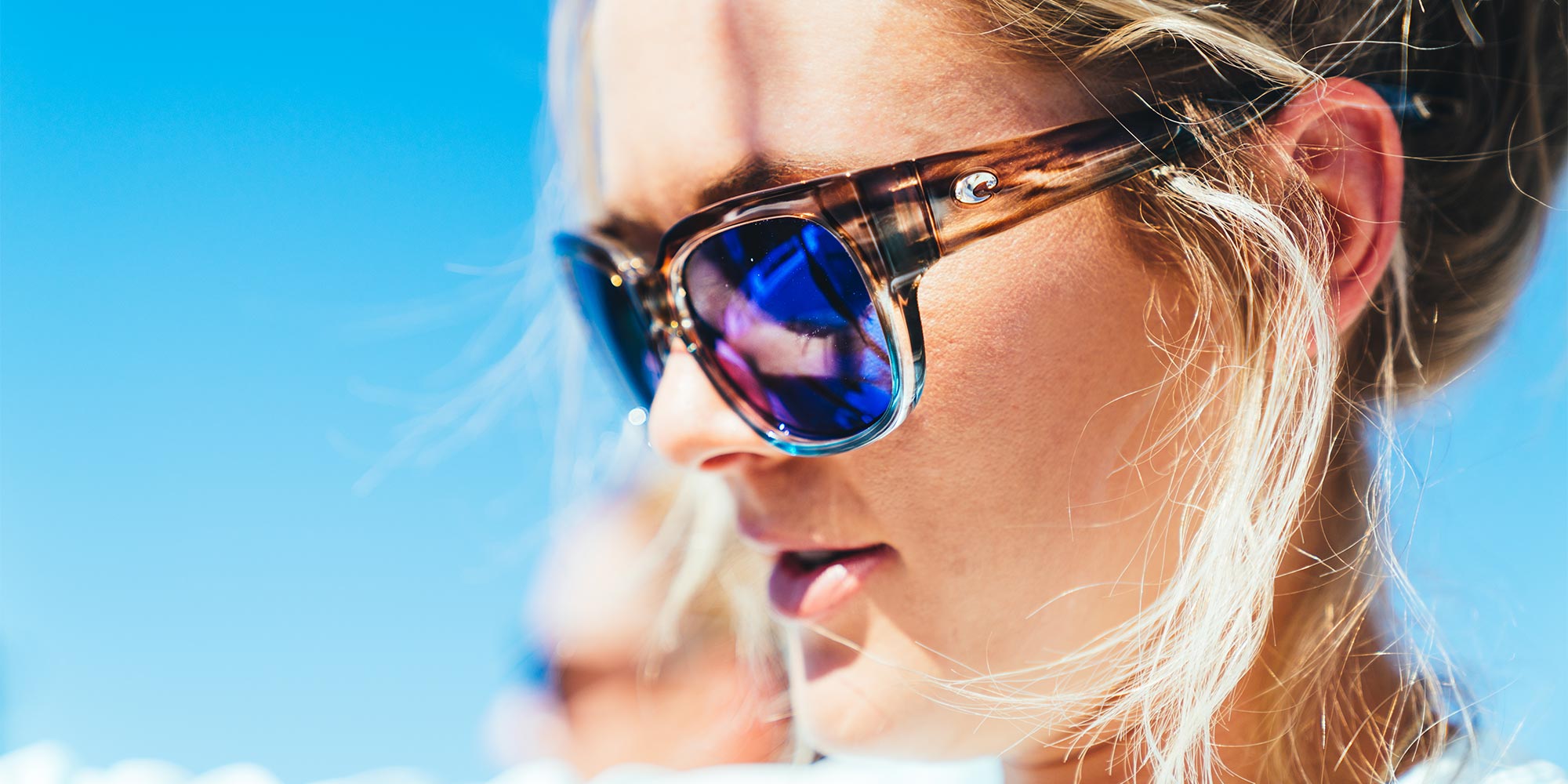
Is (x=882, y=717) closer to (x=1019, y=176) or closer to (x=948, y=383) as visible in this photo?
(x=948, y=383)

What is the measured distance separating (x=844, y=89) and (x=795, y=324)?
24 cm

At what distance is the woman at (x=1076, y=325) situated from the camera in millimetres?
909

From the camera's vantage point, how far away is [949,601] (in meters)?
1.00

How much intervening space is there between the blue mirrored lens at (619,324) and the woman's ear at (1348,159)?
0.75m

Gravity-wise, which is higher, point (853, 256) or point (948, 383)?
point (853, 256)

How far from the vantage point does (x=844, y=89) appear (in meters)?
0.91

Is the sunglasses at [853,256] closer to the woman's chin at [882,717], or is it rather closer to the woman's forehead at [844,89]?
the woman's forehead at [844,89]

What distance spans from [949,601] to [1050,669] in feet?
0.45

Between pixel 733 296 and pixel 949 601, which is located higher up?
pixel 733 296

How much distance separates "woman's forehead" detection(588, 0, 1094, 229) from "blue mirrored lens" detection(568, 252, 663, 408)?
30 cm

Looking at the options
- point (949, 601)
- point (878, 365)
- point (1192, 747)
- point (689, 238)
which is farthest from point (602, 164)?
point (1192, 747)

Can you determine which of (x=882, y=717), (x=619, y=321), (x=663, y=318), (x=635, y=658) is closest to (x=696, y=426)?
(x=663, y=318)

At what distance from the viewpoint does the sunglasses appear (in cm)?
90

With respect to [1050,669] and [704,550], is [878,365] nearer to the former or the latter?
[1050,669]
